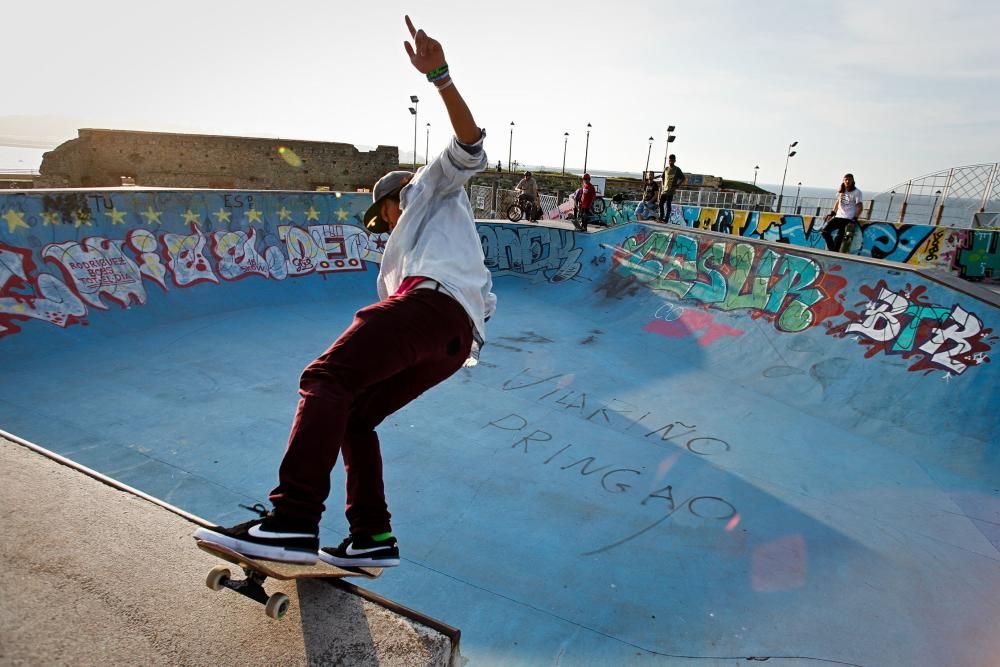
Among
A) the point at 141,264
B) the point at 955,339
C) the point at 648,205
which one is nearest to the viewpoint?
the point at 955,339

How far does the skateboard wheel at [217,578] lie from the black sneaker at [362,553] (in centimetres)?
40

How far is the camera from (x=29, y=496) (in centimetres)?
217

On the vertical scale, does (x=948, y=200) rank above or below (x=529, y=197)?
above

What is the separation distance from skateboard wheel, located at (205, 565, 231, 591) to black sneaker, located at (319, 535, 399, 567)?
15.9 inches

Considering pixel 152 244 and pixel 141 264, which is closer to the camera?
pixel 141 264

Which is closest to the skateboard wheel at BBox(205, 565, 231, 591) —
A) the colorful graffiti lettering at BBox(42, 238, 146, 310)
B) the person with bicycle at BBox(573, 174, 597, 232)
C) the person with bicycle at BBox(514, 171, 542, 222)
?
the colorful graffiti lettering at BBox(42, 238, 146, 310)

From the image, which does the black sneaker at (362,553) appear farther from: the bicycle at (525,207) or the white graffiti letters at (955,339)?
the bicycle at (525,207)

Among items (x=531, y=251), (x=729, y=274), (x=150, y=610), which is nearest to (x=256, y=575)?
(x=150, y=610)

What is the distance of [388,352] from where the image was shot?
5.73 ft

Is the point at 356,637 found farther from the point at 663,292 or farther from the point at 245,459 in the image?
the point at 663,292

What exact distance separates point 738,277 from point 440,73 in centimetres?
783

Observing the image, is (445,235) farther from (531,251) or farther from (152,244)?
(531,251)

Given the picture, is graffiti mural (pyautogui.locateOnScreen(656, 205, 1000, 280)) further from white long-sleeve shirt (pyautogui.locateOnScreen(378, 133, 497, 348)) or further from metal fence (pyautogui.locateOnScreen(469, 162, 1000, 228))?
white long-sleeve shirt (pyautogui.locateOnScreen(378, 133, 497, 348))

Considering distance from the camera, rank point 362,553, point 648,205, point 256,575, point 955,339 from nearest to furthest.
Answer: point 256,575
point 362,553
point 955,339
point 648,205
